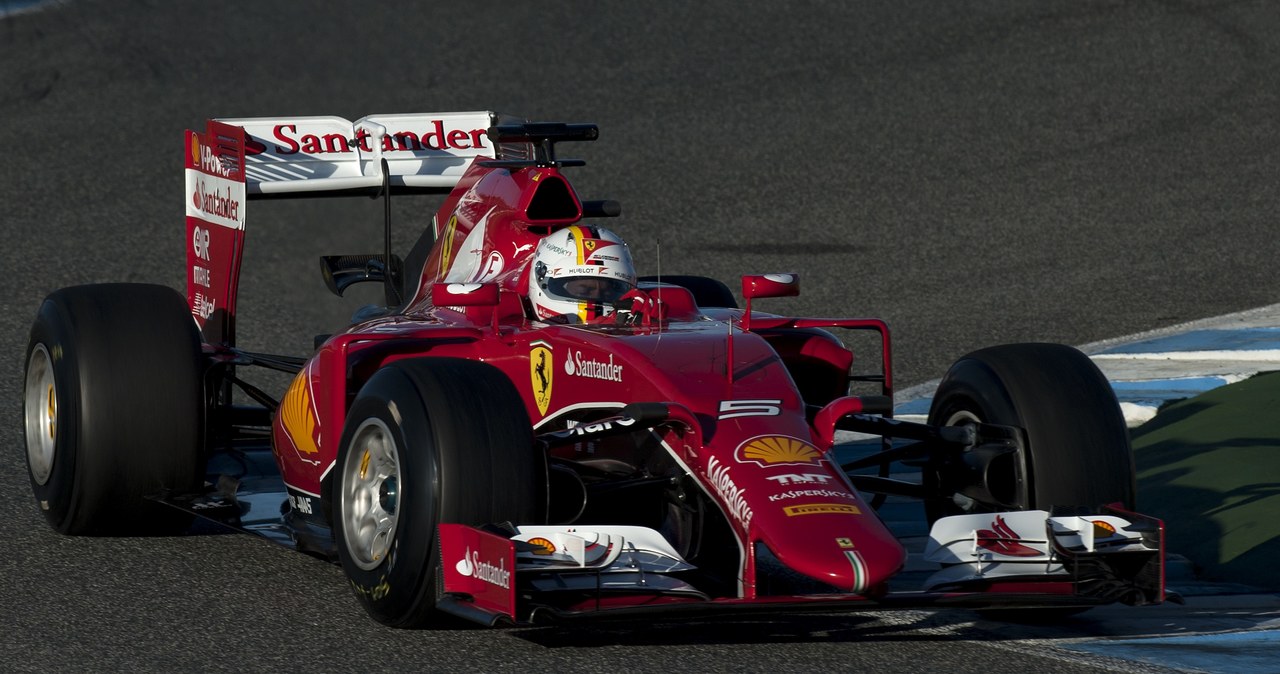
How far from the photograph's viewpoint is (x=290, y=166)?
28.5ft

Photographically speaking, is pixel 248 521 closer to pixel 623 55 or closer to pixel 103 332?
pixel 103 332

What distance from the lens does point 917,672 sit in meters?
5.45

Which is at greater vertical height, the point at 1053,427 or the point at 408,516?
the point at 1053,427

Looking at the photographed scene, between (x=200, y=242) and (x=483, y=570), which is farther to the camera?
(x=200, y=242)

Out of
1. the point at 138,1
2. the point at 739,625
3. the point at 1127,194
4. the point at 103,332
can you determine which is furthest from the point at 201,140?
the point at 138,1

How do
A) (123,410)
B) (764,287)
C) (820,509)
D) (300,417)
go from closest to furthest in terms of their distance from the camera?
(820,509) → (764,287) → (300,417) → (123,410)

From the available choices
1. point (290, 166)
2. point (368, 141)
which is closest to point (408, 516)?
point (290, 166)

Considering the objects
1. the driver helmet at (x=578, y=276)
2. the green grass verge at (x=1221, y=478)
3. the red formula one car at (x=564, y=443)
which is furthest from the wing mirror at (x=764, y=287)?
the green grass verge at (x=1221, y=478)

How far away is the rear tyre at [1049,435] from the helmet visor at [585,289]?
4.15 feet

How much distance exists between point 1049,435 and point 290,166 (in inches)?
158

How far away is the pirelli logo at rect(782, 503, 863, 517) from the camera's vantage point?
5406 millimetres

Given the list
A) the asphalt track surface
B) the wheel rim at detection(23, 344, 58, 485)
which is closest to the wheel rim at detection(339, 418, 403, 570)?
the asphalt track surface

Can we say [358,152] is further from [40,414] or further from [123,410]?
[123,410]

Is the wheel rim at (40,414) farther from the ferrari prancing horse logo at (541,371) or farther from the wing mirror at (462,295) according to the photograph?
the ferrari prancing horse logo at (541,371)
